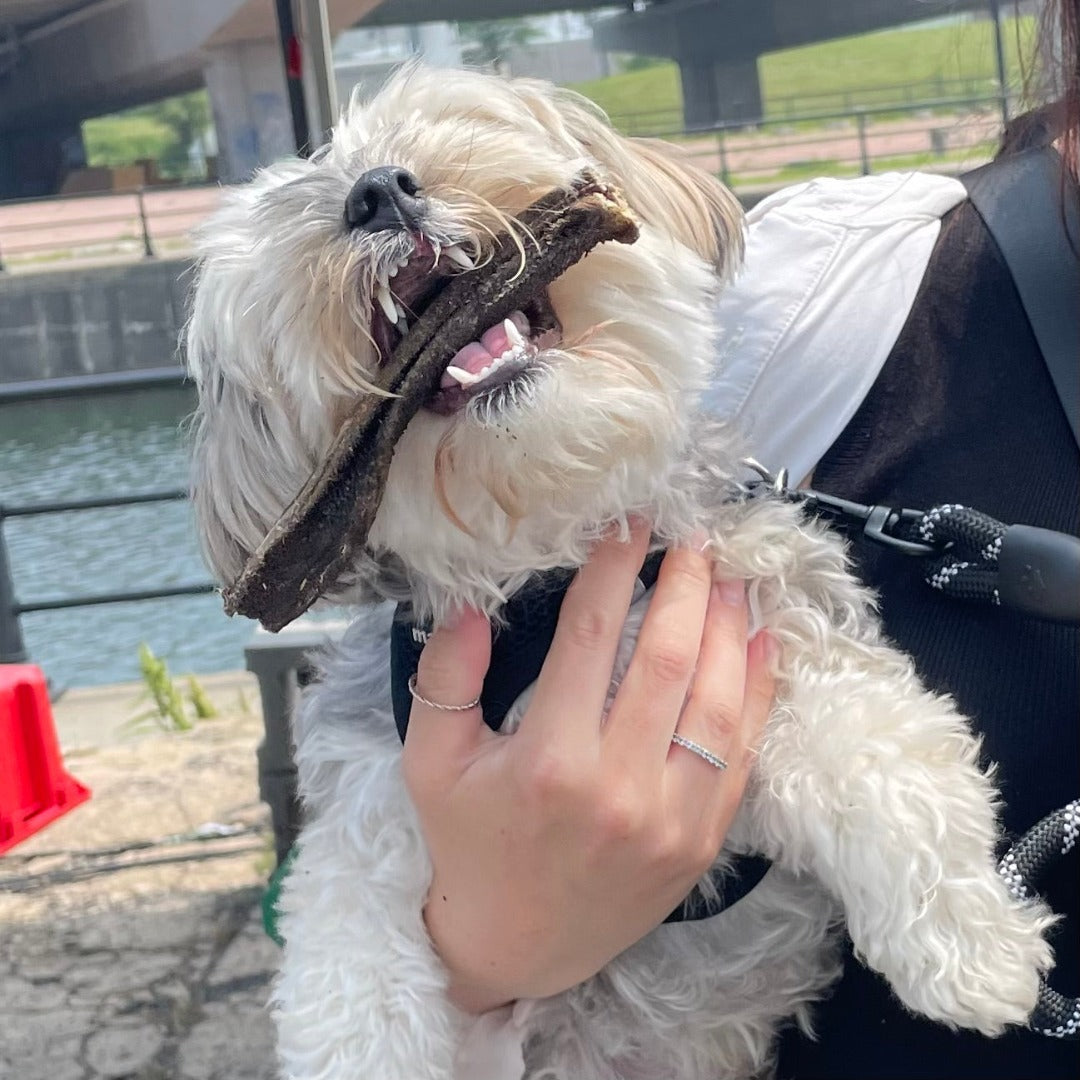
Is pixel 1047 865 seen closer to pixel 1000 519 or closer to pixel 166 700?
pixel 1000 519

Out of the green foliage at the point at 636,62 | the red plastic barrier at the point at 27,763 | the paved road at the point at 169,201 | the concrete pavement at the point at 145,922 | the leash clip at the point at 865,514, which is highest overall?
the green foliage at the point at 636,62

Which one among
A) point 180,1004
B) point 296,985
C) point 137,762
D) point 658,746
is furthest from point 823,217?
point 137,762

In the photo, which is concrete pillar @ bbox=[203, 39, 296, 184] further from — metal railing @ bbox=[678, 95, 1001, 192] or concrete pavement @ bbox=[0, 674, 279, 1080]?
concrete pavement @ bbox=[0, 674, 279, 1080]

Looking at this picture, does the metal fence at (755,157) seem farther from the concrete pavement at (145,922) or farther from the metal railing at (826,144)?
the concrete pavement at (145,922)

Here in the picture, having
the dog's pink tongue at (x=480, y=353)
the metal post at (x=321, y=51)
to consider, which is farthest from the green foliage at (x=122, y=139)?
the dog's pink tongue at (x=480, y=353)

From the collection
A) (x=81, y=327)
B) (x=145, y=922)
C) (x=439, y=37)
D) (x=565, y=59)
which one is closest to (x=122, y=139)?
(x=81, y=327)

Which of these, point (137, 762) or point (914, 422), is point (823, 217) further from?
point (137, 762)

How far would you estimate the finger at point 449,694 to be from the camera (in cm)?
160

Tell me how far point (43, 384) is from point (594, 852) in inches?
137

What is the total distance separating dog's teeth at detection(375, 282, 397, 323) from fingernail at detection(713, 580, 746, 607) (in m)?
0.54

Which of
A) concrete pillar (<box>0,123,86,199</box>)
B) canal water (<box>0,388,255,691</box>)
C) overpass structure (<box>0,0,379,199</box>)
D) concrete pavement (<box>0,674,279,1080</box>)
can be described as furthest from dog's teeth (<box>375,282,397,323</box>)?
canal water (<box>0,388,255,691</box>)

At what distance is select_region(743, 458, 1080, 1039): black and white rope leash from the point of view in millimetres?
1465

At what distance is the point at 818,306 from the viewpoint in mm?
1714

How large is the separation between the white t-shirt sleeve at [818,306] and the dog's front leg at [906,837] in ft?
1.16
